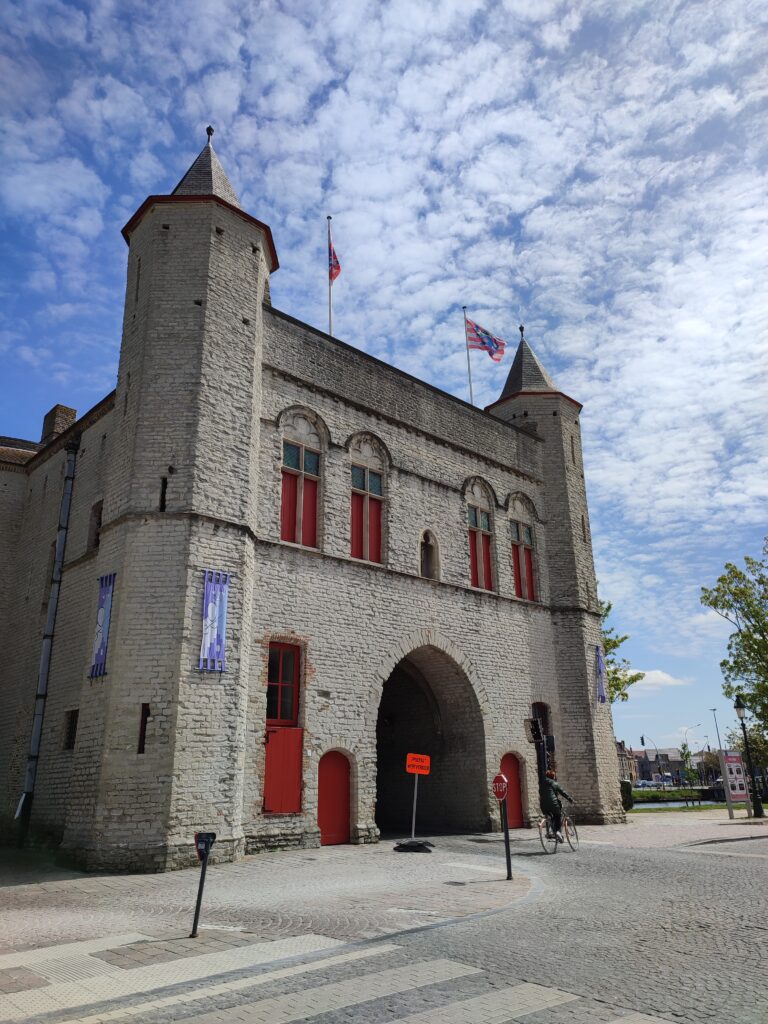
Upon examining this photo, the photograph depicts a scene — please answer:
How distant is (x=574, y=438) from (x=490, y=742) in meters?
11.2

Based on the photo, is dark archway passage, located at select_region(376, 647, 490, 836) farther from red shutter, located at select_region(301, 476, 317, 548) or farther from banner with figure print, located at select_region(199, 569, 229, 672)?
banner with figure print, located at select_region(199, 569, 229, 672)

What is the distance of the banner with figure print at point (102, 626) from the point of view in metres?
13.5

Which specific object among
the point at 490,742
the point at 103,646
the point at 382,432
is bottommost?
the point at 490,742

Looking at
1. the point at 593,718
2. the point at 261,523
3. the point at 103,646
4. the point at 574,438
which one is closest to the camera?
the point at 103,646

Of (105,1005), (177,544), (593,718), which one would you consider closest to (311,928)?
(105,1005)

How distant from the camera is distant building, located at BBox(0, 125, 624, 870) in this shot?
1312 centimetres

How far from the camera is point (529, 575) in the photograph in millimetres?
23125

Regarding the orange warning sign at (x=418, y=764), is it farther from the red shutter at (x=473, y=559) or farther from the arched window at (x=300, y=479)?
the red shutter at (x=473, y=559)

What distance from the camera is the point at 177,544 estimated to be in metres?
13.8

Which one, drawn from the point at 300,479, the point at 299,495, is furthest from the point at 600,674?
the point at 300,479

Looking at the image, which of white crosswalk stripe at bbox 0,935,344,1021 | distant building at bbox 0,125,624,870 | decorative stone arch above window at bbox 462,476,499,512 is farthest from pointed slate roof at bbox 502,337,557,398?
white crosswalk stripe at bbox 0,935,344,1021

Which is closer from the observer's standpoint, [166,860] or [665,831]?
[166,860]

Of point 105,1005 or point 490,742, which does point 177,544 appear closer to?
point 105,1005

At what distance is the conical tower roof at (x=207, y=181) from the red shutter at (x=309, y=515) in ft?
21.2
